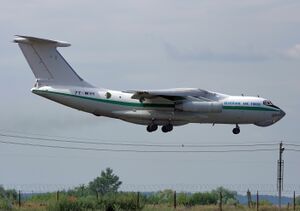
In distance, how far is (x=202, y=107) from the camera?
4997cm

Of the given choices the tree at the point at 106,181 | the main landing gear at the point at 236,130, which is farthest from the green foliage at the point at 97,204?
the tree at the point at 106,181

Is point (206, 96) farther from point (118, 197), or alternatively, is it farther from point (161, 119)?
point (118, 197)

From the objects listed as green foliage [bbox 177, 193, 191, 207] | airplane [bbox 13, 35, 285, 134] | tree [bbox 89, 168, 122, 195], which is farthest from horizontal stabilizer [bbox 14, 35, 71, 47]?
tree [bbox 89, 168, 122, 195]

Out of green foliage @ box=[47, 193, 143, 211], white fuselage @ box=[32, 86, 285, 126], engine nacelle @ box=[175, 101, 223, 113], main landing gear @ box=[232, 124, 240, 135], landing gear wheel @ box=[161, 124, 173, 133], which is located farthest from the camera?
main landing gear @ box=[232, 124, 240, 135]

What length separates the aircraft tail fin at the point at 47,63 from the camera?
50.9m

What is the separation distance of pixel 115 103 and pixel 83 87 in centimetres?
205

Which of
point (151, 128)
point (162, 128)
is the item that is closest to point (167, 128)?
point (162, 128)

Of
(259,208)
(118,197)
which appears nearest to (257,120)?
(259,208)

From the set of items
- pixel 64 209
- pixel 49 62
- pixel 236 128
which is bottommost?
pixel 64 209

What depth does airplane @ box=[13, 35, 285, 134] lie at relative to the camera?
50219mm

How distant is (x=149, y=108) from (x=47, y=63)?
6.24 meters

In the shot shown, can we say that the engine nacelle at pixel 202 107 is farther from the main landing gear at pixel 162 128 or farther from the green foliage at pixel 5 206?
the green foliage at pixel 5 206

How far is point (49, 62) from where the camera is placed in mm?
51688

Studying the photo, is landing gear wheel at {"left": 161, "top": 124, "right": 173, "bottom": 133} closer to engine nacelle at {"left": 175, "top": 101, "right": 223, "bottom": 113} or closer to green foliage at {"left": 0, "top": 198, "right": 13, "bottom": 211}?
engine nacelle at {"left": 175, "top": 101, "right": 223, "bottom": 113}
